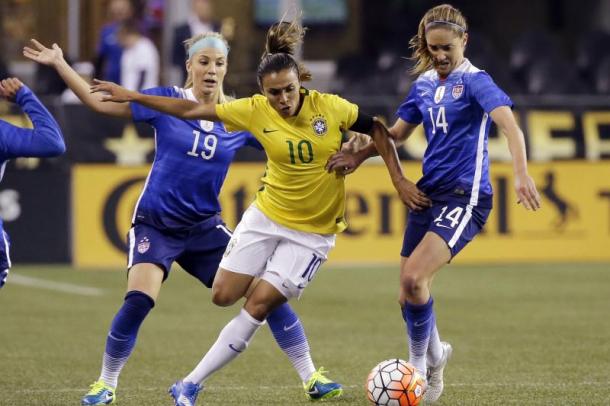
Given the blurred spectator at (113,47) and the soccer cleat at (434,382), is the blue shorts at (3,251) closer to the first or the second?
the soccer cleat at (434,382)

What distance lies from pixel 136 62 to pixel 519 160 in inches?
361

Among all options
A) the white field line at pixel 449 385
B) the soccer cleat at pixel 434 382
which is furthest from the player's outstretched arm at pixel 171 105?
the soccer cleat at pixel 434 382

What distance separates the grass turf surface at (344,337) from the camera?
320 inches

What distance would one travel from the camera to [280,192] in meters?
7.57

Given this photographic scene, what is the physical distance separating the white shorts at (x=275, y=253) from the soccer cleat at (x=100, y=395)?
0.91 meters

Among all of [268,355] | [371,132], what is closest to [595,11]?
[268,355]

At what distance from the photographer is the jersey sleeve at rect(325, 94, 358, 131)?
24.6 ft

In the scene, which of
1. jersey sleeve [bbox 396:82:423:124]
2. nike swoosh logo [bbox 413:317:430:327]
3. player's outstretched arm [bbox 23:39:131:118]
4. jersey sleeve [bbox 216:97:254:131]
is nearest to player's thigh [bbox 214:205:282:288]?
jersey sleeve [bbox 216:97:254:131]

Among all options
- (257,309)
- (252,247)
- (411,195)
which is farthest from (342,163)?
(257,309)

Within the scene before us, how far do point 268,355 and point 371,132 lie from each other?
267cm

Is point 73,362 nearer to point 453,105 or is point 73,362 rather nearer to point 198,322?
point 198,322

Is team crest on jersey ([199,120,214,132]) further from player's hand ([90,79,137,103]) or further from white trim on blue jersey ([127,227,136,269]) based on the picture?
player's hand ([90,79,137,103])

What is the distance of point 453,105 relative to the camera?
7695mm

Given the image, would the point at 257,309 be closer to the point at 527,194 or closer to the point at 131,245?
the point at 131,245
